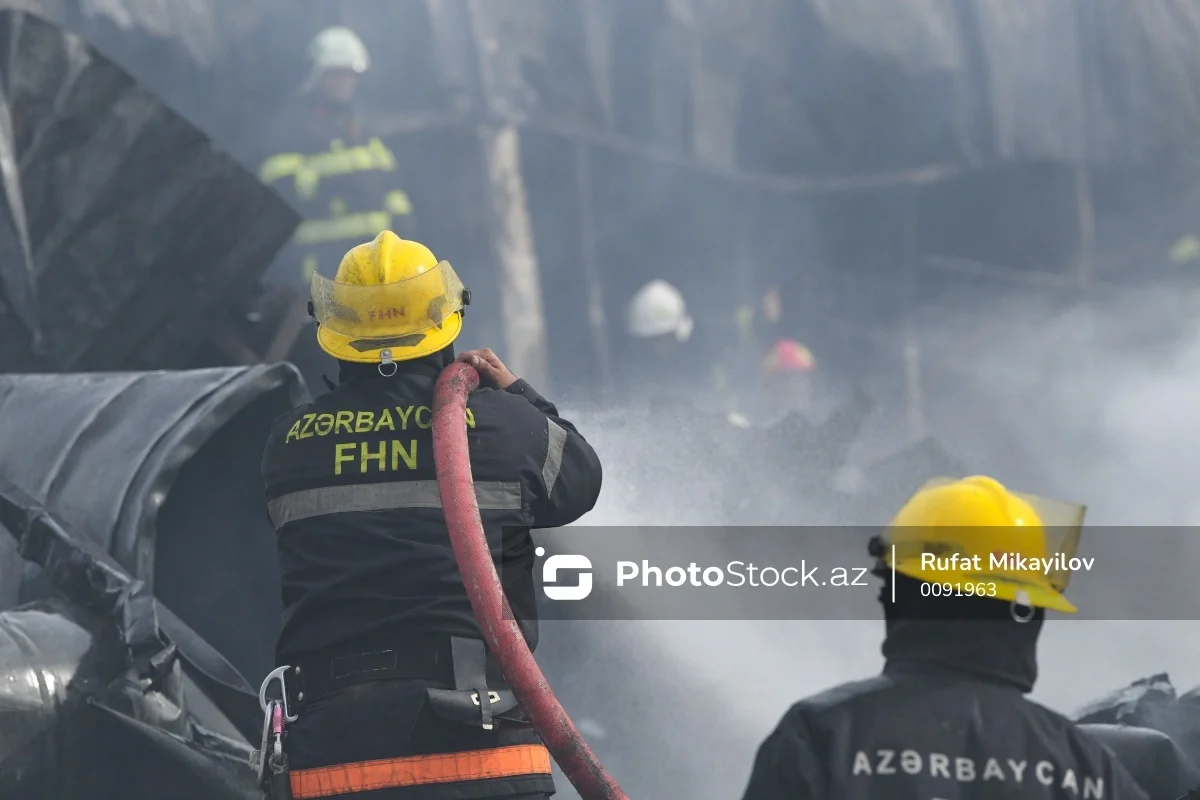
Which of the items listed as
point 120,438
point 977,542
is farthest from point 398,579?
point 120,438

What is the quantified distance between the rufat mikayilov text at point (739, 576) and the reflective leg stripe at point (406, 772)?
8.33 ft

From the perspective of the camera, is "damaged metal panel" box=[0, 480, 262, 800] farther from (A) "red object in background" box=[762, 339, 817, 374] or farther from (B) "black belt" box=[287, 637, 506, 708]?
(A) "red object in background" box=[762, 339, 817, 374]

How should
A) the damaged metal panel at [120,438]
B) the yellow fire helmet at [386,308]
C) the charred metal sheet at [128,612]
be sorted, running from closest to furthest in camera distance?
1. the yellow fire helmet at [386,308]
2. the charred metal sheet at [128,612]
3. the damaged metal panel at [120,438]

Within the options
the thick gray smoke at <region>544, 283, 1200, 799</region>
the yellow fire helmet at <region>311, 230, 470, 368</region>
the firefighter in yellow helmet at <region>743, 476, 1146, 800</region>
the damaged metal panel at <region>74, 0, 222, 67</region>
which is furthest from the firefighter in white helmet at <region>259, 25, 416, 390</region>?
the firefighter in yellow helmet at <region>743, 476, 1146, 800</region>

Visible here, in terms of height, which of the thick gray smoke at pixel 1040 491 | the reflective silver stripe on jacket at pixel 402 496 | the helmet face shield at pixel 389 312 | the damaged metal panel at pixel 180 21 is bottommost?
the thick gray smoke at pixel 1040 491

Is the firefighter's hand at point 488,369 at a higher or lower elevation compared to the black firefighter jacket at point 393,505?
higher

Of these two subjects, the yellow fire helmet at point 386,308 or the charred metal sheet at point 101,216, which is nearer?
the yellow fire helmet at point 386,308

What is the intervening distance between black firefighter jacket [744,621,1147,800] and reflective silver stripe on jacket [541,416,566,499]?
0.80 meters

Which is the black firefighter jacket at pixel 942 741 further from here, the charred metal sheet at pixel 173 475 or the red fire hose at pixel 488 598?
the charred metal sheet at pixel 173 475

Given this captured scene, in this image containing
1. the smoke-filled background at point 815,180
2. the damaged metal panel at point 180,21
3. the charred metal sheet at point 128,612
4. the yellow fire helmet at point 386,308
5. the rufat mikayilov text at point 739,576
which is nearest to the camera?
the yellow fire helmet at point 386,308

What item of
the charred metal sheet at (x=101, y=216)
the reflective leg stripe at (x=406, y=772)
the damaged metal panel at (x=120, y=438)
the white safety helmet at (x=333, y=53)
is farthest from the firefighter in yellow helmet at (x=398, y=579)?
the white safety helmet at (x=333, y=53)

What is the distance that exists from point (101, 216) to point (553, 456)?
158 inches

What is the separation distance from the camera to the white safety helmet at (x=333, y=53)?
1052 cm

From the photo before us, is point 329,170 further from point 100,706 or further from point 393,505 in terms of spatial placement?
point 393,505
